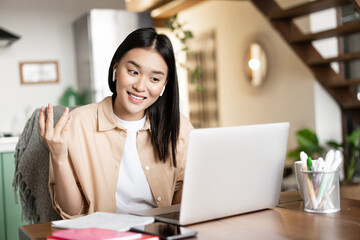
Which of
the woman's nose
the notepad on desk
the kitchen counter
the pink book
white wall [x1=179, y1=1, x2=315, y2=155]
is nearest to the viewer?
the pink book

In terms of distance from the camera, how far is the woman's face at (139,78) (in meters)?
1.72

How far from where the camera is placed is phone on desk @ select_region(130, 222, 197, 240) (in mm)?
1155

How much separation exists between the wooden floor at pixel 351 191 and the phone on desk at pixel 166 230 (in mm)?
2963

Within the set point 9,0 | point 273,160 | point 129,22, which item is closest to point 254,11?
point 129,22

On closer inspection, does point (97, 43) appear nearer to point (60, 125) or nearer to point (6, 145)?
point (6, 145)

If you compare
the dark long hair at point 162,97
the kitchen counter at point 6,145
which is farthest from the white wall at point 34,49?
the dark long hair at point 162,97

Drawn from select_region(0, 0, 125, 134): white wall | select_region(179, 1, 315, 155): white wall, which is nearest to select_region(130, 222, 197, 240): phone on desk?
select_region(0, 0, 125, 134): white wall

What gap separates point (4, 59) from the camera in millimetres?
4516

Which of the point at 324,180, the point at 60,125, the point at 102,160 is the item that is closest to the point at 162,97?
the point at 102,160

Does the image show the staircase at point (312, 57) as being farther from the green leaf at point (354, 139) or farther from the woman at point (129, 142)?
the woman at point (129, 142)

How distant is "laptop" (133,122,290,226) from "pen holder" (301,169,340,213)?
0.10 meters

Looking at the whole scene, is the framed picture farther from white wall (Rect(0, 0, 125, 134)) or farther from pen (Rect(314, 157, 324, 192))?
pen (Rect(314, 157, 324, 192))

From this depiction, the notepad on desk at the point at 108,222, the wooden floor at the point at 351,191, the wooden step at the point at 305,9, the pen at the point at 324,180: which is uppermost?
the wooden step at the point at 305,9

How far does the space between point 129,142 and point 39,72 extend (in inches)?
120
